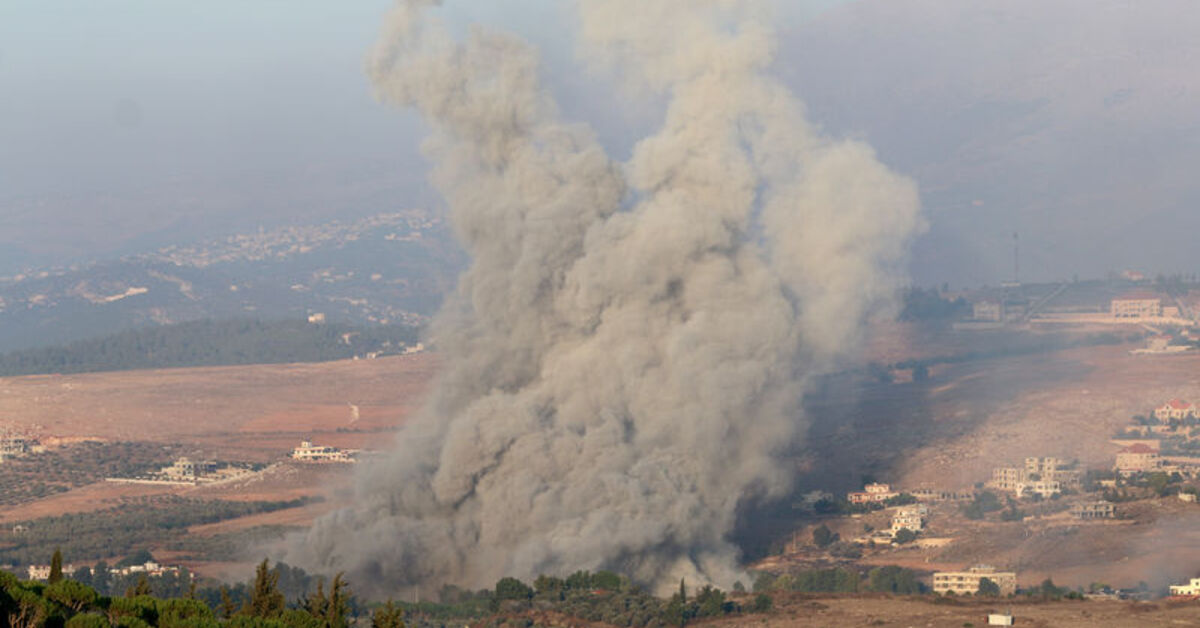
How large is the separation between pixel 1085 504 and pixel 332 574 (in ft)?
88.4

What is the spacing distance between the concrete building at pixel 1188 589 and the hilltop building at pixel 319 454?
44834mm

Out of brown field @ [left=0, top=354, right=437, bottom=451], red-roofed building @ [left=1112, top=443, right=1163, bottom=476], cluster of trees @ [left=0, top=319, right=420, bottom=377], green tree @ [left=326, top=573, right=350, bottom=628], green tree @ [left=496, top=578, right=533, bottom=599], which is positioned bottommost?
A: green tree @ [left=496, top=578, right=533, bottom=599]

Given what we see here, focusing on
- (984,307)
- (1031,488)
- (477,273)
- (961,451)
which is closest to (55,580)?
(477,273)

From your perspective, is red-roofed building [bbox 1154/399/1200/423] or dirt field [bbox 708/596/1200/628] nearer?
dirt field [bbox 708/596/1200/628]

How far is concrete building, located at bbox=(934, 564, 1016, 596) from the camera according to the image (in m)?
54.8

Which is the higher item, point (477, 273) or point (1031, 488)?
point (477, 273)

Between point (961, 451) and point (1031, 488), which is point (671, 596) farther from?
point (961, 451)

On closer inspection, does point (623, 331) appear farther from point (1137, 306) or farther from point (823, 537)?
point (1137, 306)

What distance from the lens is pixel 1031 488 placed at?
7312 centimetres

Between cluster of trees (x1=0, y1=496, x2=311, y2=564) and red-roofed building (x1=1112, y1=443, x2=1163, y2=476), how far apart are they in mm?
31733

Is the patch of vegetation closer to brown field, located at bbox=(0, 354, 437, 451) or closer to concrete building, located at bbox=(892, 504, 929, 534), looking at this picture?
concrete building, located at bbox=(892, 504, 929, 534)

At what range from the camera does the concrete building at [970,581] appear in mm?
54812

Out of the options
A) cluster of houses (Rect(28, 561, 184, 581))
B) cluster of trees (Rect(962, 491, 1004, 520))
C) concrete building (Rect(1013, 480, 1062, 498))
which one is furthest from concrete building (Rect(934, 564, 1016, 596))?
cluster of houses (Rect(28, 561, 184, 581))

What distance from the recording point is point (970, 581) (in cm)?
5512
